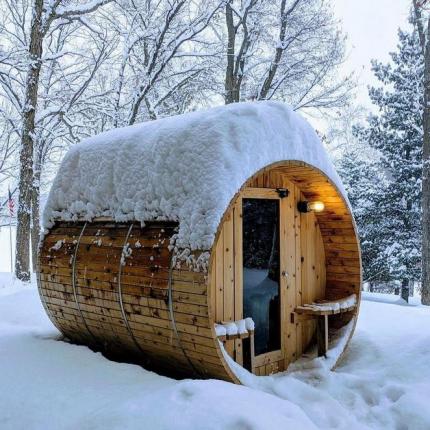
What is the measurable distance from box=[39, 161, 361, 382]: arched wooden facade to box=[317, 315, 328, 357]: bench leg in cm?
6

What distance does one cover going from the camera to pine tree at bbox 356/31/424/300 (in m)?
14.2

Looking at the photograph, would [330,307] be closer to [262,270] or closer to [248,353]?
[262,270]

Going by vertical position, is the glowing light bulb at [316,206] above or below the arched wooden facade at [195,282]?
above

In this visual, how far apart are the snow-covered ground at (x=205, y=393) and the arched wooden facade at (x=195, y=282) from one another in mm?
270

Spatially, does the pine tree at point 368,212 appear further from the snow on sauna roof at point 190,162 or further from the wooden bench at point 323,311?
the snow on sauna roof at point 190,162

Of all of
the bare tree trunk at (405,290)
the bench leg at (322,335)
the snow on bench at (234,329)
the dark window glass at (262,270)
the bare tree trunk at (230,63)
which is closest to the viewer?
the snow on bench at (234,329)

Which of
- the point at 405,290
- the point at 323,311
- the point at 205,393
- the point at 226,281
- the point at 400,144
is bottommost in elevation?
the point at 405,290

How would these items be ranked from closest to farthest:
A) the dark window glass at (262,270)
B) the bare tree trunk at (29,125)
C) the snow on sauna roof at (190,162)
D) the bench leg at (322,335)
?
the snow on sauna roof at (190,162) < the dark window glass at (262,270) < the bench leg at (322,335) < the bare tree trunk at (29,125)

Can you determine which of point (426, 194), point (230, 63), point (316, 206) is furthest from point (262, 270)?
point (230, 63)

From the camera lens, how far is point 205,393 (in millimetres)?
2979

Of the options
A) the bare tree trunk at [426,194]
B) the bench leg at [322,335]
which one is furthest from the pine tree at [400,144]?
the bench leg at [322,335]

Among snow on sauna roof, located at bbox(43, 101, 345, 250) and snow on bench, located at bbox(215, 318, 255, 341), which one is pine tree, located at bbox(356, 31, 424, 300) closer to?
snow on sauna roof, located at bbox(43, 101, 345, 250)

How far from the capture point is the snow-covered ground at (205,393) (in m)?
2.83

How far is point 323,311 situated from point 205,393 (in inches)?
75.4
